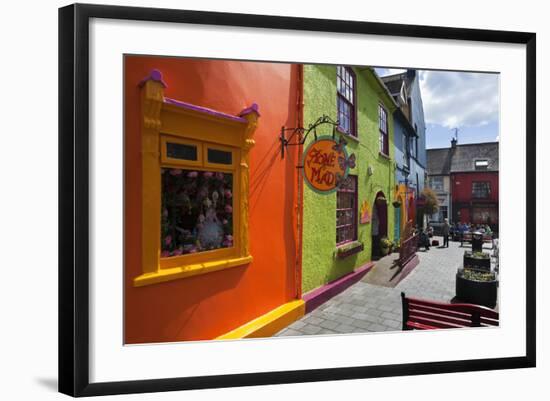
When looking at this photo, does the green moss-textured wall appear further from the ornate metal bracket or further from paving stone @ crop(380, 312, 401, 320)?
paving stone @ crop(380, 312, 401, 320)

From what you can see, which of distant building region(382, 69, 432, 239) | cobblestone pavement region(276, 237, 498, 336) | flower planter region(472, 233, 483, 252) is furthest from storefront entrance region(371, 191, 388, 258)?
flower planter region(472, 233, 483, 252)

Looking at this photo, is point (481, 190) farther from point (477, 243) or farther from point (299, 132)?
point (299, 132)

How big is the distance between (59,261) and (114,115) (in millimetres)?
1185

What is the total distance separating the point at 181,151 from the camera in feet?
7.61

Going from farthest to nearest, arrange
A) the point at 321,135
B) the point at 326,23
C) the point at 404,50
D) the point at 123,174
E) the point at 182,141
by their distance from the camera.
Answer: the point at 321,135 < the point at 404,50 < the point at 326,23 < the point at 182,141 < the point at 123,174

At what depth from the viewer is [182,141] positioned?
2314 millimetres

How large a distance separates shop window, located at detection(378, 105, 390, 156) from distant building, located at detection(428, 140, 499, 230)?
0.47 meters

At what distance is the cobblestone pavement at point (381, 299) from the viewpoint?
2.76m

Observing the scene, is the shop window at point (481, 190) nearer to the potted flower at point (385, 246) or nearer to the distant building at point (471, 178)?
the distant building at point (471, 178)

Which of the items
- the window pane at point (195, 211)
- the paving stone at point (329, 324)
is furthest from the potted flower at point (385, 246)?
the window pane at point (195, 211)

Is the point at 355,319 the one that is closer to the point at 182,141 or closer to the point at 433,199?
the point at 433,199

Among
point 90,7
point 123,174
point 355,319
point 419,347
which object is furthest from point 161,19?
point 419,347

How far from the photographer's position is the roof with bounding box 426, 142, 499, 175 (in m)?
2.92

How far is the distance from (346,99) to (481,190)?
1687 millimetres
